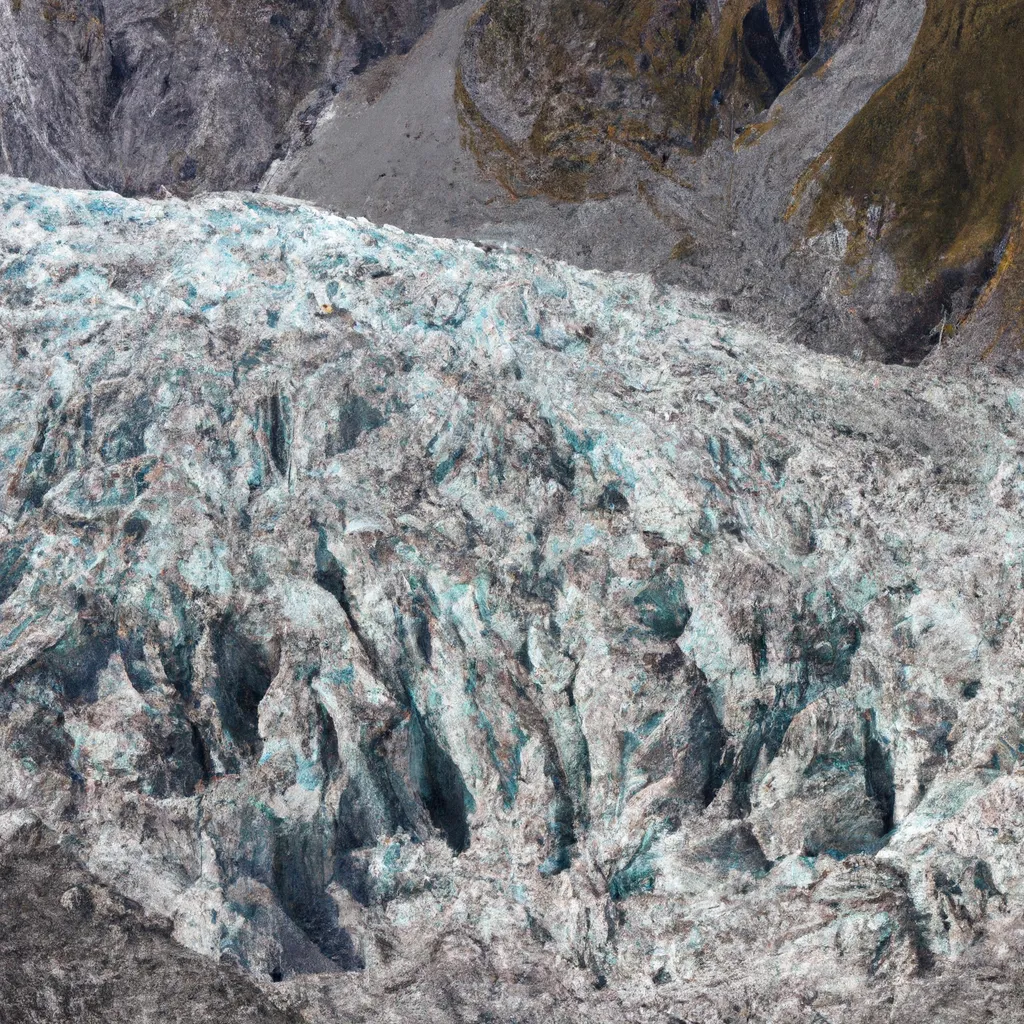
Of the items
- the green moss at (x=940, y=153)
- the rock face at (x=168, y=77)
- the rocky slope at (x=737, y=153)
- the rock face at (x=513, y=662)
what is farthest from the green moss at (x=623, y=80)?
the rock face at (x=513, y=662)

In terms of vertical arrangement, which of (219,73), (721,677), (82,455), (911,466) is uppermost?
(219,73)

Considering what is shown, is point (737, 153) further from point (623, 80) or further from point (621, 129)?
point (623, 80)

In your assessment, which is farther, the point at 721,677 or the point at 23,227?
the point at 23,227

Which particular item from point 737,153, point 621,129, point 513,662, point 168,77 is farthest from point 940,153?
point 168,77

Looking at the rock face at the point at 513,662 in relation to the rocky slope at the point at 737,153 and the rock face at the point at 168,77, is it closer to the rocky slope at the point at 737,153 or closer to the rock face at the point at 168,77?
the rocky slope at the point at 737,153

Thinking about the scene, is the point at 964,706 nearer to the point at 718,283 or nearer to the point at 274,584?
the point at 274,584

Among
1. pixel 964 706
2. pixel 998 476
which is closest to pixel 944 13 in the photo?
pixel 998 476
